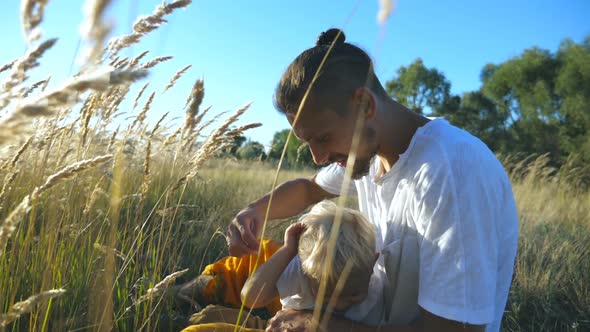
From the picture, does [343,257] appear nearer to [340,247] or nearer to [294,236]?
[340,247]

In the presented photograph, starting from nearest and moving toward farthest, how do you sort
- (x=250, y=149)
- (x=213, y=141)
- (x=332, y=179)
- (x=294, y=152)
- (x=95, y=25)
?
(x=95, y=25) → (x=213, y=141) → (x=332, y=179) → (x=250, y=149) → (x=294, y=152)

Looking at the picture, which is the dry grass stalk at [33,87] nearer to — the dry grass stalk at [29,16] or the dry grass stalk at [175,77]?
the dry grass stalk at [175,77]

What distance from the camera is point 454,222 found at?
1.42 m

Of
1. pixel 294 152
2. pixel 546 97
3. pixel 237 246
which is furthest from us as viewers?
pixel 294 152

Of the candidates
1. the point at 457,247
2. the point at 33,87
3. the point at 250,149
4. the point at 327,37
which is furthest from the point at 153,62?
the point at 250,149

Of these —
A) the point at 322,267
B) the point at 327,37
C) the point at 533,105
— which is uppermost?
the point at 533,105

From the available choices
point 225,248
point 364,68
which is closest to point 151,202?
point 225,248

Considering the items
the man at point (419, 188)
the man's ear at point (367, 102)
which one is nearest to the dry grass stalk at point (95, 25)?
the man at point (419, 188)

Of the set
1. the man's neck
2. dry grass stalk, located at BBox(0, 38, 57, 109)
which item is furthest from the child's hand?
dry grass stalk, located at BBox(0, 38, 57, 109)

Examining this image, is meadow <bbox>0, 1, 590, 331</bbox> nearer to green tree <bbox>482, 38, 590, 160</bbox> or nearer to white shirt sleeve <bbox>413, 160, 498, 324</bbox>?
white shirt sleeve <bbox>413, 160, 498, 324</bbox>

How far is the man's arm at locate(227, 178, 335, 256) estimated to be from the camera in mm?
1986

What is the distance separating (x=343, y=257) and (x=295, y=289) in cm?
28

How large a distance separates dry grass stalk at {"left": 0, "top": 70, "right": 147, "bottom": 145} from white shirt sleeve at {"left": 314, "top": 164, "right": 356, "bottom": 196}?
203 cm

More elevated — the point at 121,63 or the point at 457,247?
the point at 121,63
